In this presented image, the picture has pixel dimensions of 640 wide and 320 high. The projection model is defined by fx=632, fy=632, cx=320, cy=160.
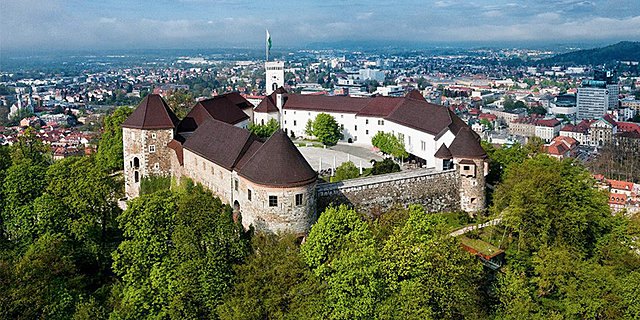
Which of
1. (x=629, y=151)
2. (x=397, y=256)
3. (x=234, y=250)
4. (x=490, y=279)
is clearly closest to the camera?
(x=397, y=256)

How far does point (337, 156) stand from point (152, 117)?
19.6 metres

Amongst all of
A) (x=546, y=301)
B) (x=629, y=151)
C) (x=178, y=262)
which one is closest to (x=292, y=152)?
(x=178, y=262)

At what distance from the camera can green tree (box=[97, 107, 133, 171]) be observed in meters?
53.9

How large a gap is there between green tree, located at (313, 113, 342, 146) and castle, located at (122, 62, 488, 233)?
2480 millimetres

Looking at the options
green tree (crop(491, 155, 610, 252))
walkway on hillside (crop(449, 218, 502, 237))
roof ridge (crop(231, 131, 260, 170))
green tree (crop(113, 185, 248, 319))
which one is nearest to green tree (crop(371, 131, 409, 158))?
walkway on hillside (crop(449, 218, 502, 237))

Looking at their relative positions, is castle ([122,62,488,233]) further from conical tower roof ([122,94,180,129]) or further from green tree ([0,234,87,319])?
green tree ([0,234,87,319])

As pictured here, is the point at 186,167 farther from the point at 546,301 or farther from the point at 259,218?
the point at 546,301

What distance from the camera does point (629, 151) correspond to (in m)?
102

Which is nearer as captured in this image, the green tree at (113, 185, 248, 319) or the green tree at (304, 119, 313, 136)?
the green tree at (113, 185, 248, 319)

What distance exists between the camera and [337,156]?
6044 centimetres

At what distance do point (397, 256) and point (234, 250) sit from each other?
8.16 meters

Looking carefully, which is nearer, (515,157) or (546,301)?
(546,301)

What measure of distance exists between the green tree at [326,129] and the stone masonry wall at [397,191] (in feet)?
80.3

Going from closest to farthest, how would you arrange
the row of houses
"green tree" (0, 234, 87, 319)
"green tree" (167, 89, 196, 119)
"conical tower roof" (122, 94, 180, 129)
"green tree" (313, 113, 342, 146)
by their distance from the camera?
"green tree" (0, 234, 87, 319)
"conical tower roof" (122, 94, 180, 129)
"green tree" (313, 113, 342, 146)
the row of houses
"green tree" (167, 89, 196, 119)
